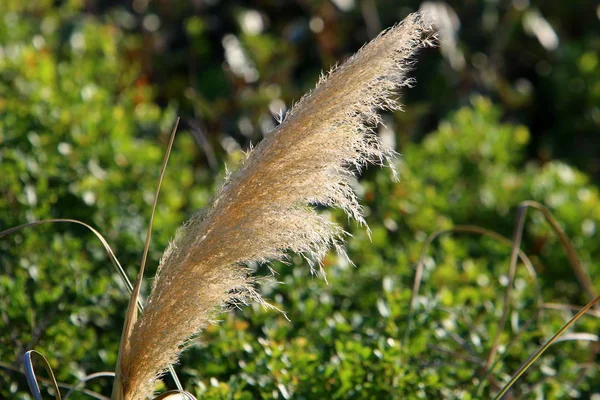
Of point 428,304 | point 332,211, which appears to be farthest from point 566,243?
point 332,211

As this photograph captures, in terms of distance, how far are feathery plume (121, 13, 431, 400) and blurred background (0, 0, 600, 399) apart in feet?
0.44

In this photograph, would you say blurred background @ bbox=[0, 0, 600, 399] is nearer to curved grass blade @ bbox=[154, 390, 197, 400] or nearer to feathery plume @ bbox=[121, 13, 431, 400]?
feathery plume @ bbox=[121, 13, 431, 400]

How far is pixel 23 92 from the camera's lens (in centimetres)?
289

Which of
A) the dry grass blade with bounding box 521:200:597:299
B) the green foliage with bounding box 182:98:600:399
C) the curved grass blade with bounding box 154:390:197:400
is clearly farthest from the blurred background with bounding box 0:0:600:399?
the curved grass blade with bounding box 154:390:197:400

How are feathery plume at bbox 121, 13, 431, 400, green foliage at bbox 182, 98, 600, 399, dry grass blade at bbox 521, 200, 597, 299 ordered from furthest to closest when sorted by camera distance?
dry grass blade at bbox 521, 200, 597, 299
green foliage at bbox 182, 98, 600, 399
feathery plume at bbox 121, 13, 431, 400

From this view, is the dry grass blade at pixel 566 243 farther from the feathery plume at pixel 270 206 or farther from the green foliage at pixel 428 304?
the feathery plume at pixel 270 206

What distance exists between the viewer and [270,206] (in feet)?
4.20

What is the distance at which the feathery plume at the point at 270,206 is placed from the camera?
1281 millimetres

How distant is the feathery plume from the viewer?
1.28 meters

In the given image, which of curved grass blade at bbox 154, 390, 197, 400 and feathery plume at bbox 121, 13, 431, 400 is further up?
feathery plume at bbox 121, 13, 431, 400

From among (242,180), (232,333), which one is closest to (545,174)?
(232,333)

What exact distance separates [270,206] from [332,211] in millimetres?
1489

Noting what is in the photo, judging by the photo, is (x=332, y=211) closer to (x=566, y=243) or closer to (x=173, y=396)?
(x=566, y=243)

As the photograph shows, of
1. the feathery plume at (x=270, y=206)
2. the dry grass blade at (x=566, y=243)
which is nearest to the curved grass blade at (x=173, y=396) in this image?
the feathery plume at (x=270, y=206)
